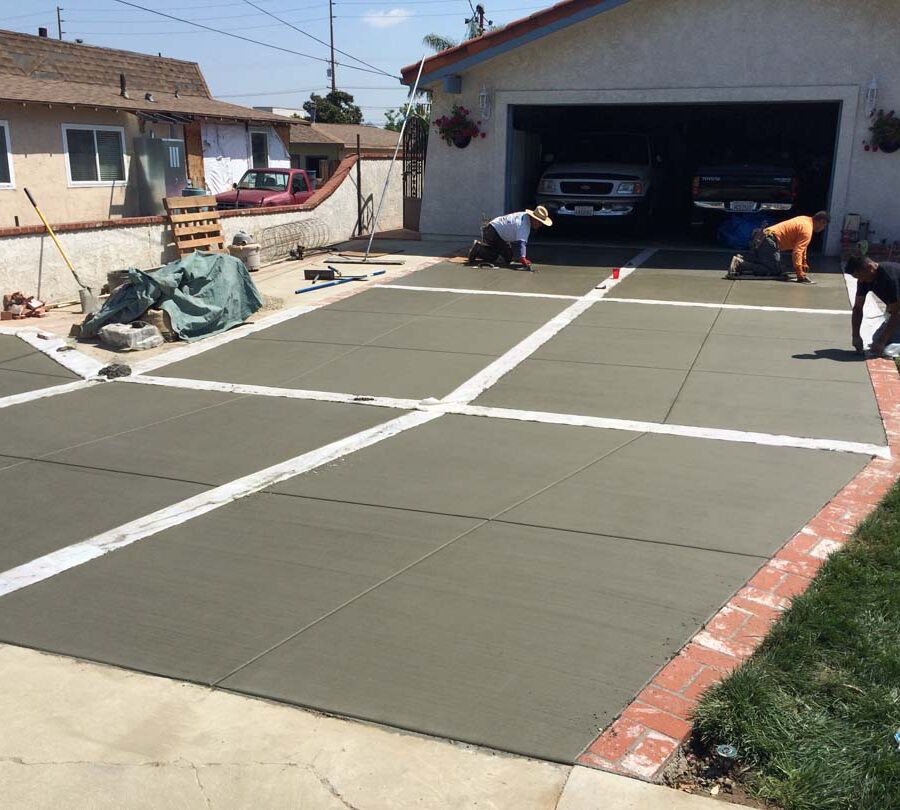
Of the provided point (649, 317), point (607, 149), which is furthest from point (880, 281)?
point (607, 149)

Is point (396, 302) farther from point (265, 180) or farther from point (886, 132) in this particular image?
point (265, 180)

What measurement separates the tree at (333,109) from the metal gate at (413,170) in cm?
3986

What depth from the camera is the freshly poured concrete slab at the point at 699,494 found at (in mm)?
5543

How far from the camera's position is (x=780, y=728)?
3.59 metres

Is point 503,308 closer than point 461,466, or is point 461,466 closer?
point 461,466

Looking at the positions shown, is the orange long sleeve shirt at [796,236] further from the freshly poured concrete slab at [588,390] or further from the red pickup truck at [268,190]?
the red pickup truck at [268,190]

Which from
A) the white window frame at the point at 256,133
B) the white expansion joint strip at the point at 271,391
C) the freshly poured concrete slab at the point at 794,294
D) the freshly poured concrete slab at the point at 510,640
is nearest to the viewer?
the freshly poured concrete slab at the point at 510,640

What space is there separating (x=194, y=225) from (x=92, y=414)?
799 cm

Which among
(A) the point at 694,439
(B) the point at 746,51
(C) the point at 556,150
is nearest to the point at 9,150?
(C) the point at 556,150

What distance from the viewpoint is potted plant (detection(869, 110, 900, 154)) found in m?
15.5

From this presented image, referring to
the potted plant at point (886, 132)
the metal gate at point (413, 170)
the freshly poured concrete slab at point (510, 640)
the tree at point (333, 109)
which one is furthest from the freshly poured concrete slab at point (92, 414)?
the tree at point (333, 109)

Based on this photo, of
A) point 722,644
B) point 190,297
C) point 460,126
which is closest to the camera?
point 722,644

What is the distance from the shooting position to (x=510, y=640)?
4309mm

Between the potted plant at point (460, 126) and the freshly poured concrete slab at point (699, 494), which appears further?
the potted plant at point (460, 126)
